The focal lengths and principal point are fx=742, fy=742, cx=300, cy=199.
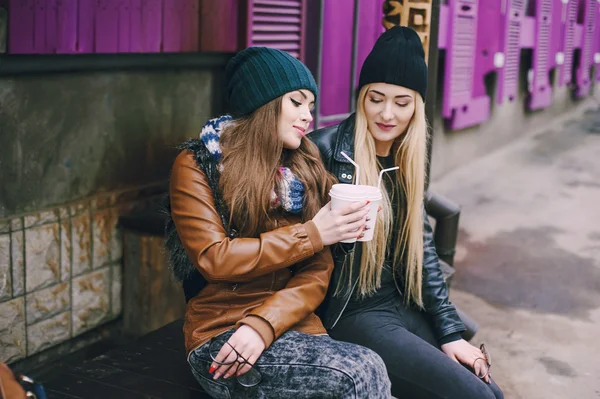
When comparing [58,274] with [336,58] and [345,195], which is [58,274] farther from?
[336,58]

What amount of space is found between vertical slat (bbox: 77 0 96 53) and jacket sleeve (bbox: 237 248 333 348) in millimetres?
1839

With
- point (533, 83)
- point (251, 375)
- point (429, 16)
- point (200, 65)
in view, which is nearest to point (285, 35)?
point (200, 65)

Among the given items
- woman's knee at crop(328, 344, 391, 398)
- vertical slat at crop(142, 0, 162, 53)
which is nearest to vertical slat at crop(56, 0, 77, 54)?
vertical slat at crop(142, 0, 162, 53)

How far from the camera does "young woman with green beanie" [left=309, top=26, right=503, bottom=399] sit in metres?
3.10

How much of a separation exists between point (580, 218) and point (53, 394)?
6979mm

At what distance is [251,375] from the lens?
251 centimetres

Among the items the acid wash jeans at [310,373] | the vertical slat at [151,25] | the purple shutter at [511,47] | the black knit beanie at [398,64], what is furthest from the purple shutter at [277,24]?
the purple shutter at [511,47]

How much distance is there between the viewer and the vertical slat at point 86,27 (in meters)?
3.86

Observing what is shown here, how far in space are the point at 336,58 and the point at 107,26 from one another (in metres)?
2.79

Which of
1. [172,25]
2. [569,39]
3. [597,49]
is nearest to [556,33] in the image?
[569,39]

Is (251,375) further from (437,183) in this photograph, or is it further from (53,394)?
(437,183)

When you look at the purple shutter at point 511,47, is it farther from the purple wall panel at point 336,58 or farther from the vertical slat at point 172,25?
the vertical slat at point 172,25

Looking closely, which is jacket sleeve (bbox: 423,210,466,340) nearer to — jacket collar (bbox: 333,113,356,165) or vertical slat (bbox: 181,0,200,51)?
jacket collar (bbox: 333,113,356,165)

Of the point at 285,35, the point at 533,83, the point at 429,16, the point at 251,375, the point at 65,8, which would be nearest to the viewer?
the point at 251,375
